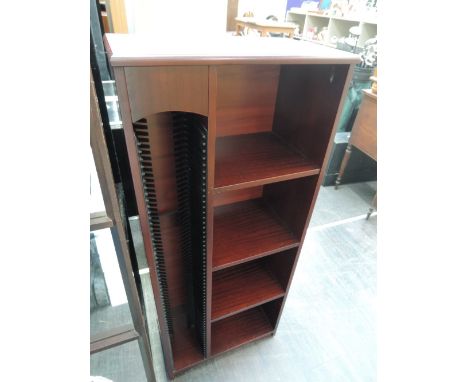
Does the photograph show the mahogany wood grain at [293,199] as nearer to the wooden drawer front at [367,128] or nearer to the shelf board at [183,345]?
the shelf board at [183,345]

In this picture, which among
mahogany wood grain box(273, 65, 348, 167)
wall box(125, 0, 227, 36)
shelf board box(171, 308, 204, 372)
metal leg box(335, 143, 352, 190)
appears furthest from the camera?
wall box(125, 0, 227, 36)

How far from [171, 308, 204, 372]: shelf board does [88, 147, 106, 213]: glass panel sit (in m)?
0.93

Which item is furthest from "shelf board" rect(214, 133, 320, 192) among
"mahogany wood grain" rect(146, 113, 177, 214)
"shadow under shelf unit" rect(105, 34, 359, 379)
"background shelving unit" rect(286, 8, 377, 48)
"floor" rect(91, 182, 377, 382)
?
"background shelving unit" rect(286, 8, 377, 48)

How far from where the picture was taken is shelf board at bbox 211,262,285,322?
3.93 ft

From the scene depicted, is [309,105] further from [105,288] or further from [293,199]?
[105,288]

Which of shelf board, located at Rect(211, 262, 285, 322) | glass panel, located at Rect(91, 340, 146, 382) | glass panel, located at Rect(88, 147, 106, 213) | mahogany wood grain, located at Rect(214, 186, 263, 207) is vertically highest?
glass panel, located at Rect(88, 147, 106, 213)

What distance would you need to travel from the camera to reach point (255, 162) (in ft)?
2.89

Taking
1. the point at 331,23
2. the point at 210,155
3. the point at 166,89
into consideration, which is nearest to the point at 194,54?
the point at 166,89

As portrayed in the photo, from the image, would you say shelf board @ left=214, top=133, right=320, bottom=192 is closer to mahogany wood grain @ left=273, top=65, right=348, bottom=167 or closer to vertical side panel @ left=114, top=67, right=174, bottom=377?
mahogany wood grain @ left=273, top=65, right=348, bottom=167

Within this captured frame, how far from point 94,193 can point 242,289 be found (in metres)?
0.87

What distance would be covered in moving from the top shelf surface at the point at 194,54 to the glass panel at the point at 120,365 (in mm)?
965

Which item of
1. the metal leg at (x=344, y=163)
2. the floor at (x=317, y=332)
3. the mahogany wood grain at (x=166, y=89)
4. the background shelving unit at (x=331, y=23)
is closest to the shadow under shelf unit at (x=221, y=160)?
the mahogany wood grain at (x=166, y=89)

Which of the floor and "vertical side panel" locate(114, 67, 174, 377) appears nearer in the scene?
"vertical side panel" locate(114, 67, 174, 377)

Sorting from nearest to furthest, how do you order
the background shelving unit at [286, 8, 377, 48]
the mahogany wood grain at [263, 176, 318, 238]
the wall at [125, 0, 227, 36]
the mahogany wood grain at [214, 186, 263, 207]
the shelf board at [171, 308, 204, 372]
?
1. the mahogany wood grain at [263, 176, 318, 238]
2. the mahogany wood grain at [214, 186, 263, 207]
3. the shelf board at [171, 308, 204, 372]
4. the wall at [125, 0, 227, 36]
5. the background shelving unit at [286, 8, 377, 48]
